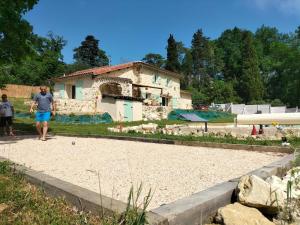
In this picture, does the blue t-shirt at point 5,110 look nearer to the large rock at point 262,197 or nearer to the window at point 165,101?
the large rock at point 262,197

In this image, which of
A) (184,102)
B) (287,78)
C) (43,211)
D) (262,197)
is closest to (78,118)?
(43,211)

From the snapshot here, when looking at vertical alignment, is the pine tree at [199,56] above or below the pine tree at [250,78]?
above

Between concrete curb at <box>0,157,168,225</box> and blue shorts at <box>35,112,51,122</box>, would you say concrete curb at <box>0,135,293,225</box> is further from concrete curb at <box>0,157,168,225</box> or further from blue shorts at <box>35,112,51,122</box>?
blue shorts at <box>35,112,51,122</box>

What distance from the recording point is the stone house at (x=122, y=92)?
99.0 feet

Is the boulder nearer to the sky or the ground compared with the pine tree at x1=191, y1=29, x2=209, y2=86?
nearer to the ground

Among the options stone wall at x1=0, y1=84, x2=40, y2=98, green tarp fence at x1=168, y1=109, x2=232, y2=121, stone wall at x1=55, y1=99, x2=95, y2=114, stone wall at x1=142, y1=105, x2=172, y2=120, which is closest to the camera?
stone wall at x1=55, y1=99, x2=95, y2=114

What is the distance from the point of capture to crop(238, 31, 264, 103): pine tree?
66.0 metres

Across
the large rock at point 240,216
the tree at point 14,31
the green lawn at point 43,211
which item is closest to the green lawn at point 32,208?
the green lawn at point 43,211

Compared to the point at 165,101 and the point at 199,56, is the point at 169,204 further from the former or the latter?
the point at 199,56

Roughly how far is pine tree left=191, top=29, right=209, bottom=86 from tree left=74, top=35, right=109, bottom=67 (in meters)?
23.6

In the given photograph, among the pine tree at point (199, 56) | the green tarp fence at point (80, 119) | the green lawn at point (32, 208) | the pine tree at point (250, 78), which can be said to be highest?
the pine tree at point (199, 56)

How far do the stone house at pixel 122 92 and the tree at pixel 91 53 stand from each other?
138ft

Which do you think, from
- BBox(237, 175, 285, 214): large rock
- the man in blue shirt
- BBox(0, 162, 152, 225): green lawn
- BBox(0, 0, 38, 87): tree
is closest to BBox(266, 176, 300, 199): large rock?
BBox(237, 175, 285, 214): large rock

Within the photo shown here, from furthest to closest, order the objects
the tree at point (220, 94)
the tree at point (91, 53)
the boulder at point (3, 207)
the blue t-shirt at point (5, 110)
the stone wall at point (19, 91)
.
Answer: the tree at point (91, 53)
the tree at point (220, 94)
the stone wall at point (19, 91)
the blue t-shirt at point (5, 110)
the boulder at point (3, 207)
